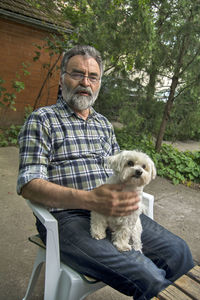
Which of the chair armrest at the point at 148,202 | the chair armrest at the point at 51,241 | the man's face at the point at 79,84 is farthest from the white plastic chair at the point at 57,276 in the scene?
the man's face at the point at 79,84

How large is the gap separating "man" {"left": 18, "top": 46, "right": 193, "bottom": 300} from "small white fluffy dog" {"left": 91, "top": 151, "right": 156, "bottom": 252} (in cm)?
6

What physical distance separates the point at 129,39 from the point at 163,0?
3.11ft

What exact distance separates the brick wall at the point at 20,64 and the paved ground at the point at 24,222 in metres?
1.75

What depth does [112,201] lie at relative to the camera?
152 cm

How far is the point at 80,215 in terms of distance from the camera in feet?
5.65

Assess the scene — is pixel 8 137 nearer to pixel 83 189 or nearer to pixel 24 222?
pixel 24 222

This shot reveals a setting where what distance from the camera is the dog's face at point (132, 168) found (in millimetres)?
1562

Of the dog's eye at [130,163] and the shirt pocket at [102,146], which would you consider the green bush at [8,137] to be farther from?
the dog's eye at [130,163]

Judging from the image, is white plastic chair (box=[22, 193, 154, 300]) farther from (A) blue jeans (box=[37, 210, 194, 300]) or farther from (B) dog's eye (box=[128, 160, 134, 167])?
(B) dog's eye (box=[128, 160, 134, 167])

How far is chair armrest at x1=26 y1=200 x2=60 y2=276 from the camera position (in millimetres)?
1473

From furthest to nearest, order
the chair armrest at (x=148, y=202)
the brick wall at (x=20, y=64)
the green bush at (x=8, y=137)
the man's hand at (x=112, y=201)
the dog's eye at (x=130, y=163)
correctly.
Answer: the brick wall at (x=20, y=64) → the green bush at (x=8, y=137) → the chair armrest at (x=148, y=202) → the dog's eye at (x=130, y=163) → the man's hand at (x=112, y=201)

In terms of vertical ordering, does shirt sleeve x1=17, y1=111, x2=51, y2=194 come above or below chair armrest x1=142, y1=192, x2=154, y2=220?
above

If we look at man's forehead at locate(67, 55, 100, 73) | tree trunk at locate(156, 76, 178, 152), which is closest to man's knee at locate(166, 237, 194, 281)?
man's forehead at locate(67, 55, 100, 73)

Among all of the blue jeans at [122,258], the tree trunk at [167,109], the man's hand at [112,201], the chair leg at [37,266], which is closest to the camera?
the blue jeans at [122,258]
